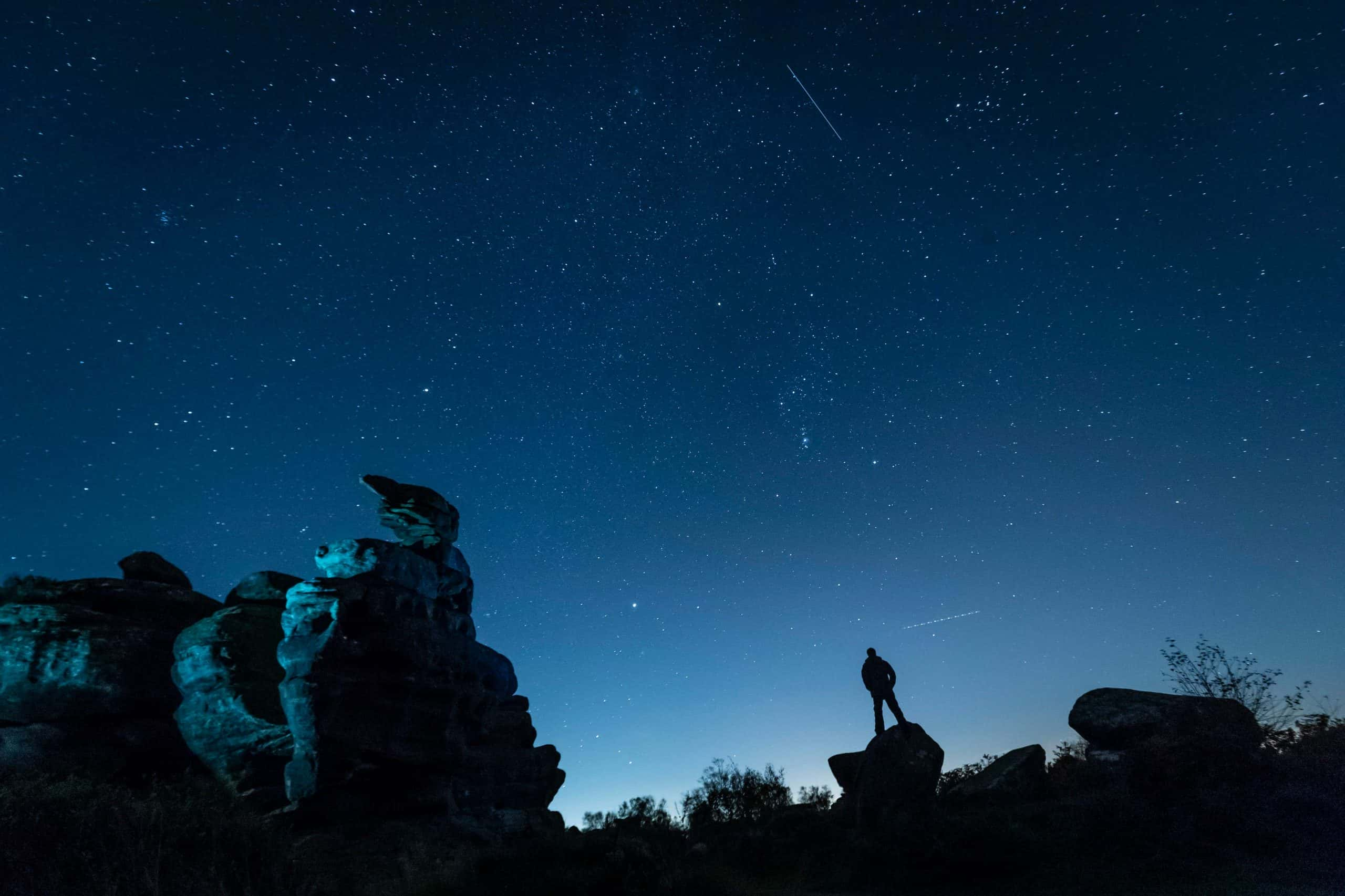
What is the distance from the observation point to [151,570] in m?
27.9

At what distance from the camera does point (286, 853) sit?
1534cm

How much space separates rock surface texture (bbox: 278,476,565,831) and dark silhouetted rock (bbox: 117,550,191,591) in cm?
919

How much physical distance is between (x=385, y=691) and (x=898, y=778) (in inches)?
600

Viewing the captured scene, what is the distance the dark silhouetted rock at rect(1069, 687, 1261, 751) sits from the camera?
51.5 feet

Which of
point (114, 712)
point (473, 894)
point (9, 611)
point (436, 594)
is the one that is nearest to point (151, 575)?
point (9, 611)

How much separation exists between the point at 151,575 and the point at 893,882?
29.3m

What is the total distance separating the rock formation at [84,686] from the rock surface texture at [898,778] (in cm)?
2210

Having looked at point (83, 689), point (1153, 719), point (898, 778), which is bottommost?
point (898, 778)

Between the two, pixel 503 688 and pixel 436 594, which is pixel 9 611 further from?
pixel 503 688

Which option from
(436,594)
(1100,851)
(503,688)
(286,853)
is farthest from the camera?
(503,688)

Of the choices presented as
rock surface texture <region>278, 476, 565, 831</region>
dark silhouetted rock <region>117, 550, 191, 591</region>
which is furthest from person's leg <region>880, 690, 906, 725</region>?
dark silhouetted rock <region>117, 550, 191, 591</region>

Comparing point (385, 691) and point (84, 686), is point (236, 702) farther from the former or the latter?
point (84, 686)

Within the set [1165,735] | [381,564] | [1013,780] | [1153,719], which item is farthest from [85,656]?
[1153,719]

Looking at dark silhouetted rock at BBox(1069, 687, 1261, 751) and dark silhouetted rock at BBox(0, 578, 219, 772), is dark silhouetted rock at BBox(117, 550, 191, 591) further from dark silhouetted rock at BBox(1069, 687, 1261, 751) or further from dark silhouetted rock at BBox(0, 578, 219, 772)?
dark silhouetted rock at BBox(1069, 687, 1261, 751)
